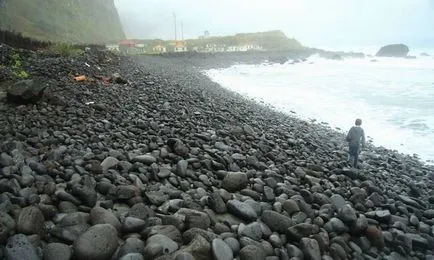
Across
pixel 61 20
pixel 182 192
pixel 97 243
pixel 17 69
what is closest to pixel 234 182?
pixel 182 192

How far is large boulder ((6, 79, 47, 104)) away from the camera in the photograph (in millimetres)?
7715

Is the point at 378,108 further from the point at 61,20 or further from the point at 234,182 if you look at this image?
the point at 61,20

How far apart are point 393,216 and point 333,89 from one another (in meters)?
21.5

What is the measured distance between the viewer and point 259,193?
568 centimetres

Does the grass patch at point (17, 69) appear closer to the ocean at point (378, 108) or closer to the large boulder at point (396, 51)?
the ocean at point (378, 108)

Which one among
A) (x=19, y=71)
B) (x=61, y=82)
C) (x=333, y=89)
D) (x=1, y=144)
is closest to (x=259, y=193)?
(x=1, y=144)

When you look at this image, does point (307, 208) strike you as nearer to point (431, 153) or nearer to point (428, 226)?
point (428, 226)

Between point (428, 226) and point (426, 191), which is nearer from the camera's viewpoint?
point (428, 226)

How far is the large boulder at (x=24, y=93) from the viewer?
7.71 m

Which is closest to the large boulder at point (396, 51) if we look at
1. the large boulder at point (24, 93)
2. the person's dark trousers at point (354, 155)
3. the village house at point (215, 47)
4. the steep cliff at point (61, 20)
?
the village house at point (215, 47)

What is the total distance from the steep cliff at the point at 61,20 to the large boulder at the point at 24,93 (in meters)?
56.9

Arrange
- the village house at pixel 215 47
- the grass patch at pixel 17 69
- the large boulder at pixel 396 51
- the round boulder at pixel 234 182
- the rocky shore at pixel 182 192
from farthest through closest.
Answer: the village house at pixel 215 47 → the large boulder at pixel 396 51 → the grass patch at pixel 17 69 → the round boulder at pixel 234 182 → the rocky shore at pixel 182 192

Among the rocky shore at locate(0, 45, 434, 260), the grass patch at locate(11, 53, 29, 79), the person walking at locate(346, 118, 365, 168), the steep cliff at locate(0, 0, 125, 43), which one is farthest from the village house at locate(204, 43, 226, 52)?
the rocky shore at locate(0, 45, 434, 260)

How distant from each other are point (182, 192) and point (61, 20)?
110923 mm
